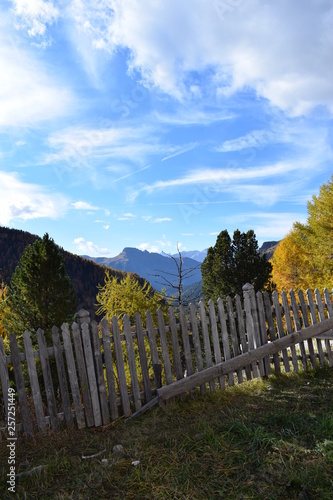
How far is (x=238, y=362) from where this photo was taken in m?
6.86

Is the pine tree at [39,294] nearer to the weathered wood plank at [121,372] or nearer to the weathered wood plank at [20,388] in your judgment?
the weathered wood plank at [121,372]

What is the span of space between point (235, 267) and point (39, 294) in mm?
12789

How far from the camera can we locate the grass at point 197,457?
340 centimetres

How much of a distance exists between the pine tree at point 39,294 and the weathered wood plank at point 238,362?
31.3 ft

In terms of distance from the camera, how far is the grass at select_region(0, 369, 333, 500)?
3.40m

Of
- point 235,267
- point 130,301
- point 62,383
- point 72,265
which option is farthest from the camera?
point 72,265

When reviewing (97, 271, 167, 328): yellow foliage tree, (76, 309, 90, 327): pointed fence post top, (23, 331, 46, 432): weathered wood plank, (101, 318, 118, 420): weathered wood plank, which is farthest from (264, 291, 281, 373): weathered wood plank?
(97, 271, 167, 328): yellow foliage tree

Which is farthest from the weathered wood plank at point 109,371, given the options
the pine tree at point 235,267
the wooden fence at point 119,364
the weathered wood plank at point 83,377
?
the pine tree at point 235,267

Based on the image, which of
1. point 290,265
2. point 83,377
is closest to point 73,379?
point 83,377

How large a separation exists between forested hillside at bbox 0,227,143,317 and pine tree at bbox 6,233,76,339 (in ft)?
272

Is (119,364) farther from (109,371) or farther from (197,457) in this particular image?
(197,457)

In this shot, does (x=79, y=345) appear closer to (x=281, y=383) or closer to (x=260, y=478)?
(x=260, y=478)

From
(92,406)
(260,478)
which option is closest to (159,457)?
(260,478)

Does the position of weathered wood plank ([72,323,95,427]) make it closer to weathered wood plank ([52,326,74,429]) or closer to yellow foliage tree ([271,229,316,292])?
weathered wood plank ([52,326,74,429])
